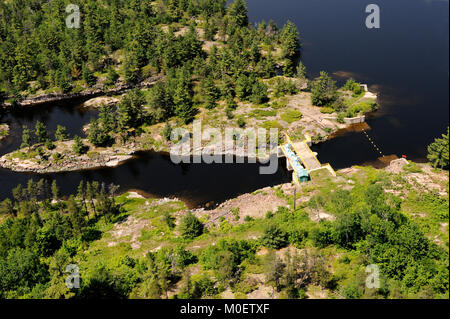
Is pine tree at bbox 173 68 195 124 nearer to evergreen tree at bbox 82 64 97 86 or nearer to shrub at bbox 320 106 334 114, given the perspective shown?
shrub at bbox 320 106 334 114

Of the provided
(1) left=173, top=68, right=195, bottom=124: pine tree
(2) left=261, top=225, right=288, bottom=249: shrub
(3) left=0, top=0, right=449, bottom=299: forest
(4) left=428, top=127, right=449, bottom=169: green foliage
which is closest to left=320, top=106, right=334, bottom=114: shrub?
(3) left=0, top=0, right=449, bottom=299: forest

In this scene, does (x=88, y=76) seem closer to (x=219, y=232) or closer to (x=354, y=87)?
(x=219, y=232)

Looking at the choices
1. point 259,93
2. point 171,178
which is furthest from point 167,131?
point 259,93

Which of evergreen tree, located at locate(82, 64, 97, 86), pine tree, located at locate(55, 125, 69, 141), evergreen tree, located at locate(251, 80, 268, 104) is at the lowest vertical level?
pine tree, located at locate(55, 125, 69, 141)

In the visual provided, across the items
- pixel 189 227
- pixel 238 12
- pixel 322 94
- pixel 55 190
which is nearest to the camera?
pixel 189 227

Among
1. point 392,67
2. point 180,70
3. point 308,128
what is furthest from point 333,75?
point 180,70
